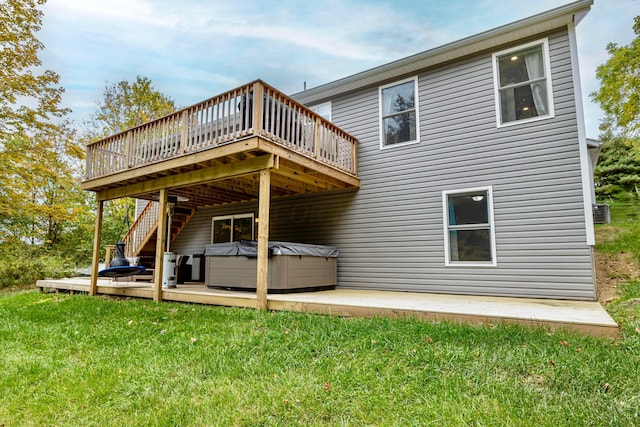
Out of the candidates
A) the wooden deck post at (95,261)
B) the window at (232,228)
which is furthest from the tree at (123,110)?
the wooden deck post at (95,261)

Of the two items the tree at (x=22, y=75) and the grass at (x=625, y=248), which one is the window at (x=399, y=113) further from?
the tree at (x=22, y=75)

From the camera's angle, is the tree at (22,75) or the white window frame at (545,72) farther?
the tree at (22,75)

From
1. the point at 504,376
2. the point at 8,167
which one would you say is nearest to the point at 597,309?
the point at 504,376

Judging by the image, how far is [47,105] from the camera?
1118cm

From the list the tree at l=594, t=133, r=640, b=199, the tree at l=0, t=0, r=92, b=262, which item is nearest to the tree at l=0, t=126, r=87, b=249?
the tree at l=0, t=0, r=92, b=262

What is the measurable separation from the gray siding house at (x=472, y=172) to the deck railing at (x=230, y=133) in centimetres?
109

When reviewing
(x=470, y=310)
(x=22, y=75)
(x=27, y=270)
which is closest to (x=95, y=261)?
(x=27, y=270)

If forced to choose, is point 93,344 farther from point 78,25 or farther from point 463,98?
point 78,25

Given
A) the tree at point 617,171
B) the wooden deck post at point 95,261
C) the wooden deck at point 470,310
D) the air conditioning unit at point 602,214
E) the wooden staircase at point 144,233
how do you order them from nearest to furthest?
the wooden deck at point 470,310, the wooden deck post at point 95,261, the air conditioning unit at point 602,214, the wooden staircase at point 144,233, the tree at point 617,171

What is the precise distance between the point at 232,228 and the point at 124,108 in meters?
10.5

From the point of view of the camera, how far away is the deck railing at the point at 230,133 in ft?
17.7

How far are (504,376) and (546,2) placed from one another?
24.7 feet

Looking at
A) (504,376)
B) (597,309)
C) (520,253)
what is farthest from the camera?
(520,253)

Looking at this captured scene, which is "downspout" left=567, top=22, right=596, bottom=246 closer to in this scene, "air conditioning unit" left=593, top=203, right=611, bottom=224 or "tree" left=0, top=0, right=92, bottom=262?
"air conditioning unit" left=593, top=203, right=611, bottom=224
